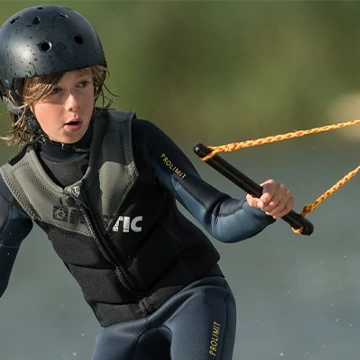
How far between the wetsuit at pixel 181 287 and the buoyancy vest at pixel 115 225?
25 mm

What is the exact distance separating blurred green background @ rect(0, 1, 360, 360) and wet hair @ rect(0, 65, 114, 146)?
2.03 m

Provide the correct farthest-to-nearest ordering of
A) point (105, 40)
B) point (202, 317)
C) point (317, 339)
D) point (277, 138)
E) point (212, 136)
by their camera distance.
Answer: point (105, 40), point (212, 136), point (317, 339), point (202, 317), point (277, 138)

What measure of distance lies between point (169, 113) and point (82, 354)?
2.97 meters

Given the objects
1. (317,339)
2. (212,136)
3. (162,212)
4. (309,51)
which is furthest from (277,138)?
(309,51)

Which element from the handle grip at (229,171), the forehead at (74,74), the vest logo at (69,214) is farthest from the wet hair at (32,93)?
the handle grip at (229,171)

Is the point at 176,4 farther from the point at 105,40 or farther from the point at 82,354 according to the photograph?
the point at 82,354

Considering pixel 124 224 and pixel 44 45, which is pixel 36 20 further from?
pixel 124 224

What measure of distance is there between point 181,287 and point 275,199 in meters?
0.58

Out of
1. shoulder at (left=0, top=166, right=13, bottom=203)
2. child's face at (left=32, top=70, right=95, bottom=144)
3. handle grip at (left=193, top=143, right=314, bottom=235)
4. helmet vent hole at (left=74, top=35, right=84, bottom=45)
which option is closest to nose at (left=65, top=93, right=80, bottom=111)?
child's face at (left=32, top=70, right=95, bottom=144)

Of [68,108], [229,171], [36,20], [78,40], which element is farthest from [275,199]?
[36,20]

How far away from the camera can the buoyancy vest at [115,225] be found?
121 inches

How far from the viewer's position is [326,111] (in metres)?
7.25

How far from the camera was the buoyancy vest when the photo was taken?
3062 millimetres

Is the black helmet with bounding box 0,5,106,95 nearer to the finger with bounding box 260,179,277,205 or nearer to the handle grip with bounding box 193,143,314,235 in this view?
the handle grip with bounding box 193,143,314,235
